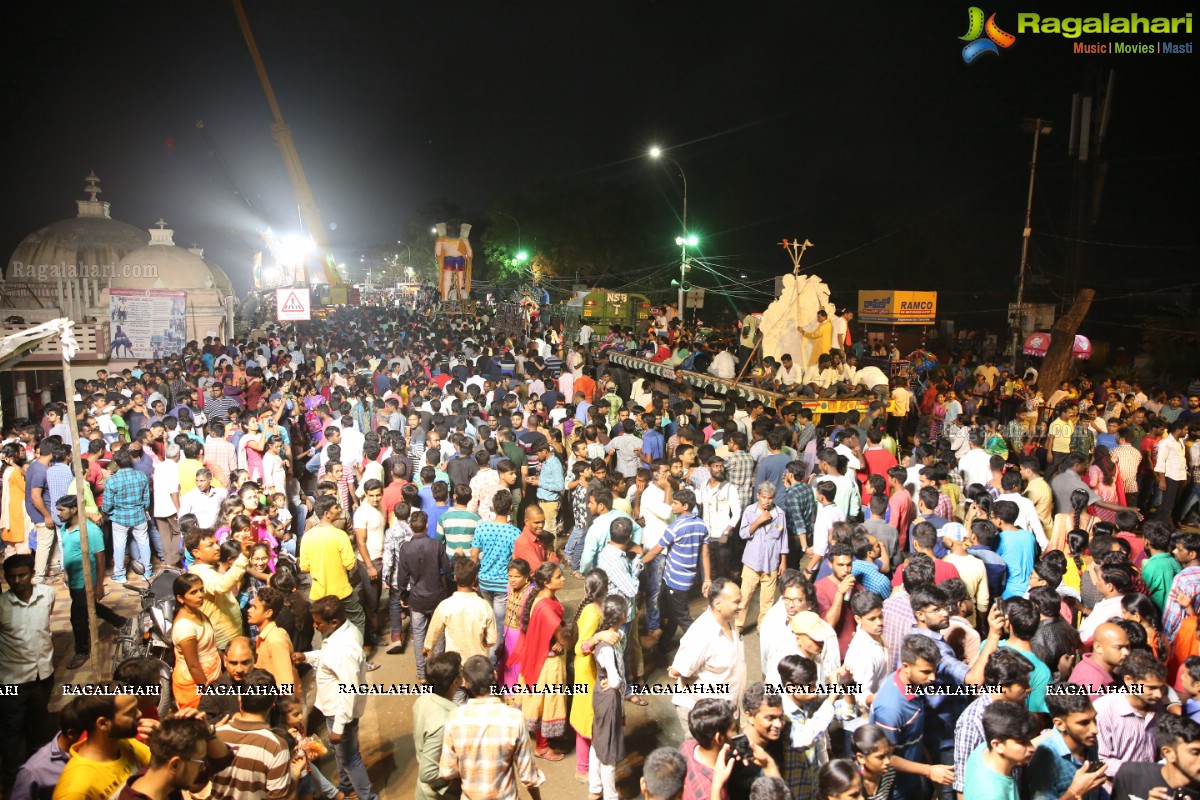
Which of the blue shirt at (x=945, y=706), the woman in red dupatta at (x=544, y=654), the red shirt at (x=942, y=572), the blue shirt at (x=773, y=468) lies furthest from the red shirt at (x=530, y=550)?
the blue shirt at (x=773, y=468)

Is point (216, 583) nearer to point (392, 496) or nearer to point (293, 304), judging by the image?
point (392, 496)

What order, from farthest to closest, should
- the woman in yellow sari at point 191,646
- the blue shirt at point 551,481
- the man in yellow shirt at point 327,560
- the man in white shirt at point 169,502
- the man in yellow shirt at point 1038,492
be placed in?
the blue shirt at point 551,481 < the man in white shirt at point 169,502 < the man in yellow shirt at point 1038,492 < the man in yellow shirt at point 327,560 < the woman in yellow sari at point 191,646

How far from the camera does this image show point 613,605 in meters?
4.64

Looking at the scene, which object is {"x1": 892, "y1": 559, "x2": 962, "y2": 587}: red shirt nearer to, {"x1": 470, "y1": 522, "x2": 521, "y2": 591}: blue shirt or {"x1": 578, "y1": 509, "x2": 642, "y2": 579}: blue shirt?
{"x1": 578, "y1": 509, "x2": 642, "y2": 579}: blue shirt

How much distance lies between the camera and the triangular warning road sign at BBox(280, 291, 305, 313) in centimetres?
1756

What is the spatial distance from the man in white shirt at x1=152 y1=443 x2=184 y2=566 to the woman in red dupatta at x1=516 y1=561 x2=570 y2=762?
16.1ft

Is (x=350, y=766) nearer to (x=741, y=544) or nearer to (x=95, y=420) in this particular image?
(x=741, y=544)

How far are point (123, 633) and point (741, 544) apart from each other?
5.91 m

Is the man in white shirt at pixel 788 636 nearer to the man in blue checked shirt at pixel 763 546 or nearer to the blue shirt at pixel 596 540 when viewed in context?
the blue shirt at pixel 596 540

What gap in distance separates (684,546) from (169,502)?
5.68m

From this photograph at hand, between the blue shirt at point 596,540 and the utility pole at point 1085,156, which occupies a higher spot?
the utility pole at point 1085,156

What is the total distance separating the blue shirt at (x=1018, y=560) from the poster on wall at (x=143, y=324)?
17.6 meters

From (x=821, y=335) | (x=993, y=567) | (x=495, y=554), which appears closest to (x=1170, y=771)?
(x=993, y=567)

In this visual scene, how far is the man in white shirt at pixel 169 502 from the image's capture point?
27.2 ft
